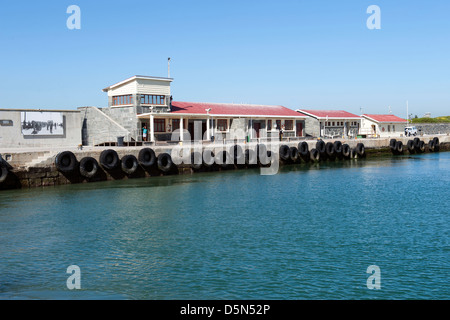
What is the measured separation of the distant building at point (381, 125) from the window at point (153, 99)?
33.7 metres

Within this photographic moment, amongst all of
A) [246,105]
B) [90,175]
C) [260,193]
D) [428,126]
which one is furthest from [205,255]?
[428,126]

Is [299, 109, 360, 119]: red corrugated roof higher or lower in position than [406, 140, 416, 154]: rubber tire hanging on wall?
higher

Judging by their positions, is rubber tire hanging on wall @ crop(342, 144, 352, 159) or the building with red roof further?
rubber tire hanging on wall @ crop(342, 144, 352, 159)

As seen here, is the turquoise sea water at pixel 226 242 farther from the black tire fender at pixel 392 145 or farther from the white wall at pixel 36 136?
the black tire fender at pixel 392 145

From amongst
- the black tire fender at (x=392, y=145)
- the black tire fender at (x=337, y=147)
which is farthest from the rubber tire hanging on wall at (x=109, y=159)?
the black tire fender at (x=392, y=145)

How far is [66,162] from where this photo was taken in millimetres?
28219

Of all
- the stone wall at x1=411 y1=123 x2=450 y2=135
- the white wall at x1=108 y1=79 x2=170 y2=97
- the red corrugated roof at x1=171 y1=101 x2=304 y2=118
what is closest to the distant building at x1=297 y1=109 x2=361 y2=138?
the red corrugated roof at x1=171 y1=101 x2=304 y2=118

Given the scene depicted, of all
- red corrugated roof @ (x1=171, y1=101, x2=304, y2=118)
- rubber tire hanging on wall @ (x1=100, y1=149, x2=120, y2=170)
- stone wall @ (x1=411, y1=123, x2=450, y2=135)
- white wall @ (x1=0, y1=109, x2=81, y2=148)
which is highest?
red corrugated roof @ (x1=171, y1=101, x2=304, y2=118)

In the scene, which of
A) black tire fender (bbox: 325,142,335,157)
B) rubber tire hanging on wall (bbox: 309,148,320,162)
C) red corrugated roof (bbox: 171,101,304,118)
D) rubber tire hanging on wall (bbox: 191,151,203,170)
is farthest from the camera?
A: red corrugated roof (bbox: 171,101,304,118)

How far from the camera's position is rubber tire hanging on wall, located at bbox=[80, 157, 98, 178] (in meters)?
28.6

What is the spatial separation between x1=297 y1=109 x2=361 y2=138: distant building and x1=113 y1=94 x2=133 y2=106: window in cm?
2452

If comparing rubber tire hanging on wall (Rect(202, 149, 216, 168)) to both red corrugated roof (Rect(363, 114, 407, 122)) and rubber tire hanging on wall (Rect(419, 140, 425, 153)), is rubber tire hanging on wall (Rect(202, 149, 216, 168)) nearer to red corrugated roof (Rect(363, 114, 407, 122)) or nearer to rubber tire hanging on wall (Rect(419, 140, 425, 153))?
rubber tire hanging on wall (Rect(419, 140, 425, 153))

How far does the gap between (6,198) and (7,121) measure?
562 inches
